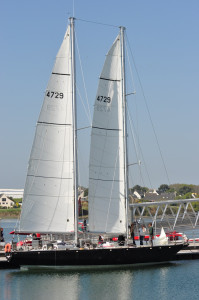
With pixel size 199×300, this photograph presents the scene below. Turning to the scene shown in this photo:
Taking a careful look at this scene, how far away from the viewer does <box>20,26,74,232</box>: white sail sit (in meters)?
42.3

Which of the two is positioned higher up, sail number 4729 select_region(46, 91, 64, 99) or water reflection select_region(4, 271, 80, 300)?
sail number 4729 select_region(46, 91, 64, 99)

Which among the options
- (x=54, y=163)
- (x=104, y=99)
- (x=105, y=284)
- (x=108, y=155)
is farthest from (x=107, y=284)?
(x=104, y=99)

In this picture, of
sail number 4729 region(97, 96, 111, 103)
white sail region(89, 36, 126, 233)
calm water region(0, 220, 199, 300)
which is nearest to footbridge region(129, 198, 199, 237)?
white sail region(89, 36, 126, 233)

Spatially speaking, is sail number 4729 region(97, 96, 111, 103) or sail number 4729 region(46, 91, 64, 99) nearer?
sail number 4729 region(46, 91, 64, 99)

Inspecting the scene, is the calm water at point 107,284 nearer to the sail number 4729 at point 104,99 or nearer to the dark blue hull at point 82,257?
A: the dark blue hull at point 82,257

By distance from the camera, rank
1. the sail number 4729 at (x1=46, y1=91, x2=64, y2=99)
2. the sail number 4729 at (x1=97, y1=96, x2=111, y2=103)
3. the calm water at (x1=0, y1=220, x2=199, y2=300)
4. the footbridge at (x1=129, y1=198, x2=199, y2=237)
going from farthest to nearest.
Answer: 1. the footbridge at (x1=129, y1=198, x2=199, y2=237)
2. the sail number 4729 at (x1=97, y1=96, x2=111, y2=103)
3. the sail number 4729 at (x1=46, y1=91, x2=64, y2=99)
4. the calm water at (x1=0, y1=220, x2=199, y2=300)

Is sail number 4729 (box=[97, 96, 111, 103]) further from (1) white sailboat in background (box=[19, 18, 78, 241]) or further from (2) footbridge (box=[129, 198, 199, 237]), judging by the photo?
(2) footbridge (box=[129, 198, 199, 237])

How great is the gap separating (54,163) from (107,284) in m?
8.51

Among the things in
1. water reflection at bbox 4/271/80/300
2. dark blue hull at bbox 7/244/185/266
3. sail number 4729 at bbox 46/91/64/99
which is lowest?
water reflection at bbox 4/271/80/300

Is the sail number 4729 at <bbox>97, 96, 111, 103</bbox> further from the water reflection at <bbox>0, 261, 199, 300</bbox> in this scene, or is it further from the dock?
the dock

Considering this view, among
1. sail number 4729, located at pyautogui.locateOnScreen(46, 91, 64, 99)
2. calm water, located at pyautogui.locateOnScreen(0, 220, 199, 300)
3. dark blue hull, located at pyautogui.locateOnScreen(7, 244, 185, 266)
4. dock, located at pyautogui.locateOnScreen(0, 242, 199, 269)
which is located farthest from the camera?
dock, located at pyautogui.locateOnScreen(0, 242, 199, 269)

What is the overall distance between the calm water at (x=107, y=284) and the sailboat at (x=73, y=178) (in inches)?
31.9

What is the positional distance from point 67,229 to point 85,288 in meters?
5.89

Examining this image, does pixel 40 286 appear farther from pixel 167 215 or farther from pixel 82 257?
pixel 167 215
